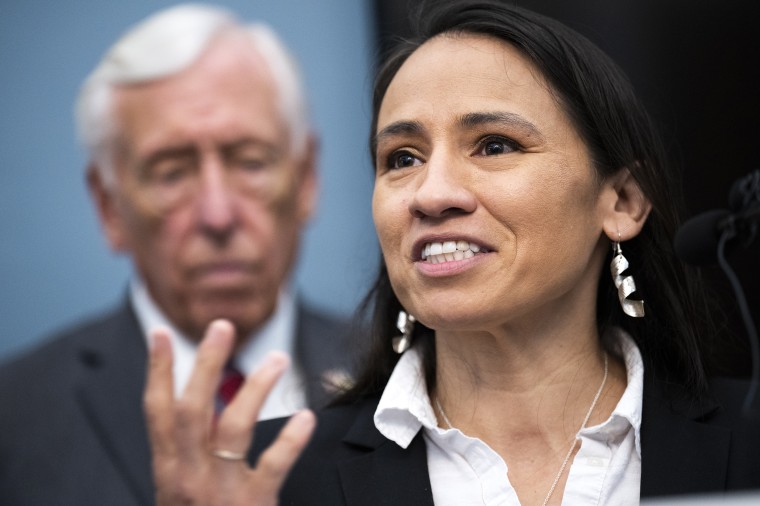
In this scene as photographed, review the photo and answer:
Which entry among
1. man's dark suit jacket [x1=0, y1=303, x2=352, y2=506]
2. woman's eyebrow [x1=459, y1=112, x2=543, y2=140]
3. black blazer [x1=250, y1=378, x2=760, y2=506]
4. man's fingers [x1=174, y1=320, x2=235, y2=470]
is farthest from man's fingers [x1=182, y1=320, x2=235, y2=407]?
man's dark suit jacket [x1=0, y1=303, x2=352, y2=506]

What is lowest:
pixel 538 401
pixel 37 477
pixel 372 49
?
pixel 37 477

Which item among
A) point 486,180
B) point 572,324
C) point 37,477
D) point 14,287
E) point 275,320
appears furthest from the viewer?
point 275,320

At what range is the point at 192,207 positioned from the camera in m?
3.43

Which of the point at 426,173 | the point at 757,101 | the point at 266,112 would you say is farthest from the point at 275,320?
the point at 757,101

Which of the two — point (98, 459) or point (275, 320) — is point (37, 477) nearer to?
point (98, 459)

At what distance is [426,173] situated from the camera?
2.37m

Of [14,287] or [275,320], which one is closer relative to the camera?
[14,287]

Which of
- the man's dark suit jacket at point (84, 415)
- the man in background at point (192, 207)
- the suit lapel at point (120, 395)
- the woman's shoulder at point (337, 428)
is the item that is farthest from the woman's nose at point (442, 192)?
the suit lapel at point (120, 395)

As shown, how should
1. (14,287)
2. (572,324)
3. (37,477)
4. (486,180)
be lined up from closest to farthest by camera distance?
Result: (486,180)
(572,324)
(37,477)
(14,287)

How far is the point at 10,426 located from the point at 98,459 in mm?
319

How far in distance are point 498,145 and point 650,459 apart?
814mm

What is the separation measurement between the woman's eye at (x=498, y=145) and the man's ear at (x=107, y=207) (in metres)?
1.55

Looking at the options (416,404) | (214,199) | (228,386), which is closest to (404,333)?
(416,404)

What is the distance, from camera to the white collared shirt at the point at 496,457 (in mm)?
2250
